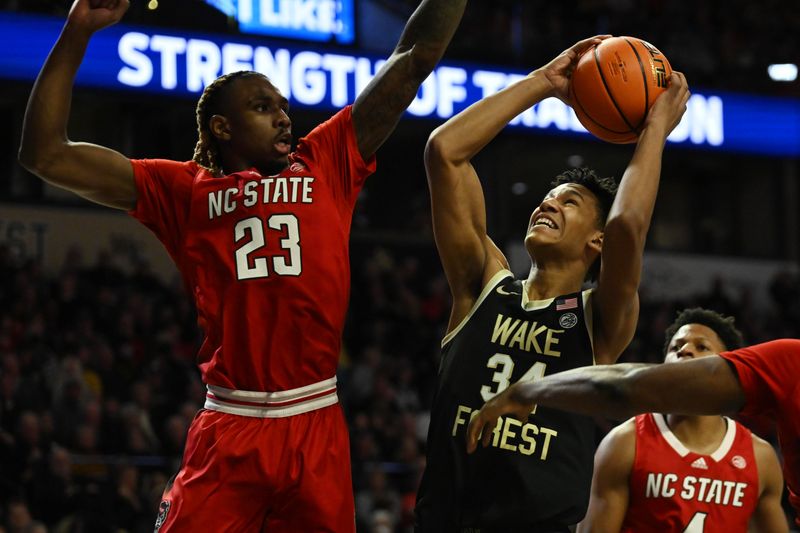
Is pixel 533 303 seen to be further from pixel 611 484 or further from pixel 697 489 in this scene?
pixel 697 489

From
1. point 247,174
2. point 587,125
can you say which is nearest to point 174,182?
point 247,174

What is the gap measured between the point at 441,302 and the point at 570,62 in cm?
991

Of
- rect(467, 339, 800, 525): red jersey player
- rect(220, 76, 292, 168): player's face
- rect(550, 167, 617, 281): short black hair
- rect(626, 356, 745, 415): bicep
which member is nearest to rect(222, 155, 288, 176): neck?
rect(220, 76, 292, 168): player's face

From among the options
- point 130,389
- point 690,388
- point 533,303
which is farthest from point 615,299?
point 130,389

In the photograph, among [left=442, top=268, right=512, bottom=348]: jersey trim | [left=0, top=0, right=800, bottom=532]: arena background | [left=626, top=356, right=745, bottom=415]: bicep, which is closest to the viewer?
[left=626, top=356, right=745, bottom=415]: bicep

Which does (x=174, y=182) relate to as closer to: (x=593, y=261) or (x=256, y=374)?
(x=256, y=374)

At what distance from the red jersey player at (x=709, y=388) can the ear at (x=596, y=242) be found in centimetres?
115

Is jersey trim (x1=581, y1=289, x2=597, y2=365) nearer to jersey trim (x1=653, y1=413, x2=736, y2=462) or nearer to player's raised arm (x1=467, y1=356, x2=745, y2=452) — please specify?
player's raised arm (x1=467, y1=356, x2=745, y2=452)

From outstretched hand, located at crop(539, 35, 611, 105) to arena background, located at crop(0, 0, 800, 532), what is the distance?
3980mm

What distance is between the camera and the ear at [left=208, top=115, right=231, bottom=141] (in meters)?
3.97

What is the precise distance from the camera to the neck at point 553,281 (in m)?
4.19

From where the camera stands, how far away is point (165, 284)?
13.1 m

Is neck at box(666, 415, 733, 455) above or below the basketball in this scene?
below

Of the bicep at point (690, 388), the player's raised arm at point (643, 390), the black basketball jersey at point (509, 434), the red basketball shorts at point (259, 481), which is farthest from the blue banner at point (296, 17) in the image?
the bicep at point (690, 388)
